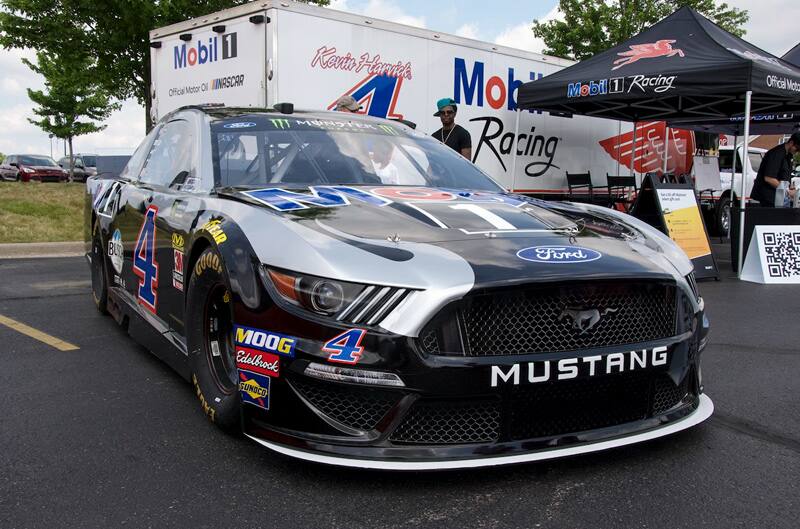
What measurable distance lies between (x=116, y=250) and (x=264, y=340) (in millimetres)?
2619

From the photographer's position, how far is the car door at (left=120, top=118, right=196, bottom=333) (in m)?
3.60

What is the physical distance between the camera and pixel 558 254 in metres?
2.73

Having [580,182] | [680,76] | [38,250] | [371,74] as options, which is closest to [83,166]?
[38,250]

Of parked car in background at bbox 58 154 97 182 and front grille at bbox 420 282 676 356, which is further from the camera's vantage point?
parked car in background at bbox 58 154 97 182

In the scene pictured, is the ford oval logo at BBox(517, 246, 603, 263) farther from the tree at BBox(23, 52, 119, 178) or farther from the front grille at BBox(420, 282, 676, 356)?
the tree at BBox(23, 52, 119, 178)

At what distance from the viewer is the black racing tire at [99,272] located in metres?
5.37

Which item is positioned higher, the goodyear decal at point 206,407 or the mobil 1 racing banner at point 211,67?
the mobil 1 racing banner at point 211,67

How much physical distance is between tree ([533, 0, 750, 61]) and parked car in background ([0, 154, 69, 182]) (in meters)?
24.2

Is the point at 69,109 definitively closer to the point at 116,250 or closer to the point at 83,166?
the point at 83,166

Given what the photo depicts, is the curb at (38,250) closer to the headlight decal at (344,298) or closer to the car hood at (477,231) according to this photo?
the car hood at (477,231)

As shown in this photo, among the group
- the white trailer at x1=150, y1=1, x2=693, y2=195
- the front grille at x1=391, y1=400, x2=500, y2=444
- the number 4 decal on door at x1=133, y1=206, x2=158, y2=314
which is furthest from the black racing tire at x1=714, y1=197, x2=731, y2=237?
the front grille at x1=391, y1=400, x2=500, y2=444

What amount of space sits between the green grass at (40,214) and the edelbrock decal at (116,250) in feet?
22.9

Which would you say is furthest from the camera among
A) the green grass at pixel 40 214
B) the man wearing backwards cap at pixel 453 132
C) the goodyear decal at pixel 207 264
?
the green grass at pixel 40 214

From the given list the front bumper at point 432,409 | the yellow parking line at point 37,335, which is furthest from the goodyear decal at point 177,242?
the yellow parking line at point 37,335
